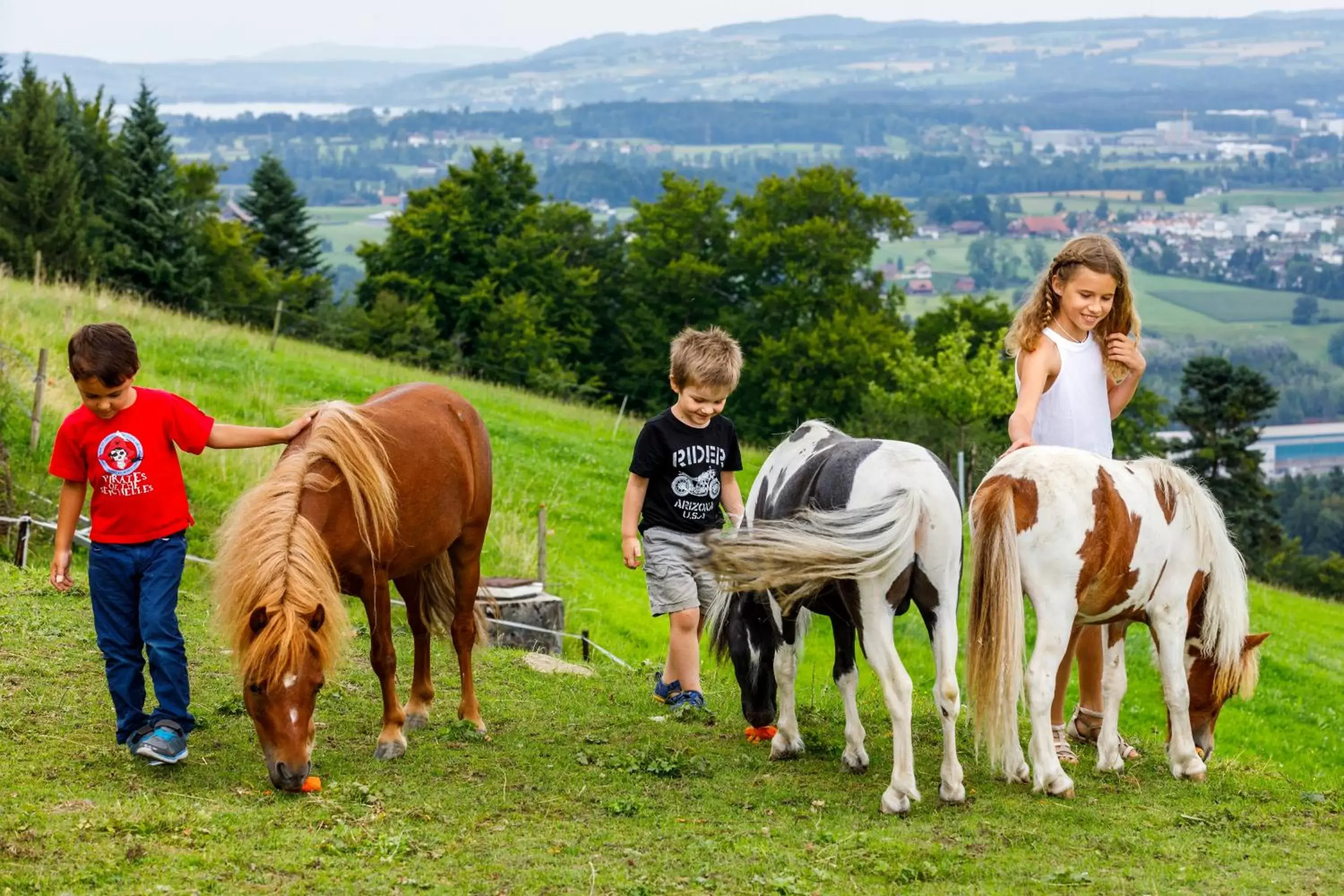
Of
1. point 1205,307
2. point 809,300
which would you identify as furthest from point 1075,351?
point 1205,307

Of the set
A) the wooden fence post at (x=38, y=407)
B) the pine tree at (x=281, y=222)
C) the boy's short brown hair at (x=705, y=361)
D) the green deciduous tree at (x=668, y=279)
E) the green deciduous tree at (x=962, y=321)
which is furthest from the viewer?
the pine tree at (x=281, y=222)

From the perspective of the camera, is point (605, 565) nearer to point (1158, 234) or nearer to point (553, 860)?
point (553, 860)

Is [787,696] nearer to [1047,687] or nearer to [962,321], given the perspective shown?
[1047,687]

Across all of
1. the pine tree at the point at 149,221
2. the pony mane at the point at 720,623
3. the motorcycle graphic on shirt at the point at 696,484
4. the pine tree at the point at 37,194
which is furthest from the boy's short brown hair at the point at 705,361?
the pine tree at the point at 149,221

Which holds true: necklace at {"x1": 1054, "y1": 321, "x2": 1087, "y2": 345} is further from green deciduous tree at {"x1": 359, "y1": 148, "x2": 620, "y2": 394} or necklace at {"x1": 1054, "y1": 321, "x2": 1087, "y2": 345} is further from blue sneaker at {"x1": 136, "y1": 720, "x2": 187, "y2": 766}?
green deciduous tree at {"x1": 359, "y1": 148, "x2": 620, "y2": 394}

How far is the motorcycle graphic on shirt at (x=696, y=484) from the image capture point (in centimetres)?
733

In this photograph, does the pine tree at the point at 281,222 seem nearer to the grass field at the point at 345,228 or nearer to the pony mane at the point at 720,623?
the pony mane at the point at 720,623

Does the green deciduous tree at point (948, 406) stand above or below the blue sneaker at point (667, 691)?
below

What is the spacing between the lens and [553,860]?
5.07 m

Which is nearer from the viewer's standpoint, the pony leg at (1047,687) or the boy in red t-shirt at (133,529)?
the boy in red t-shirt at (133,529)

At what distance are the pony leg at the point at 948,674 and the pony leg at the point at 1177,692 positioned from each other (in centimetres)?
129

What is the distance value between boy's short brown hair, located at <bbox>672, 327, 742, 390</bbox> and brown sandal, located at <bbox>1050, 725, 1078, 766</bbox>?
235 cm

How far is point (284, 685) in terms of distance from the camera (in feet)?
18.2

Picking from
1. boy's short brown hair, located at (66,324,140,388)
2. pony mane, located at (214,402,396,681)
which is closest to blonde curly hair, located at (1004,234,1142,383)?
pony mane, located at (214,402,396,681)
